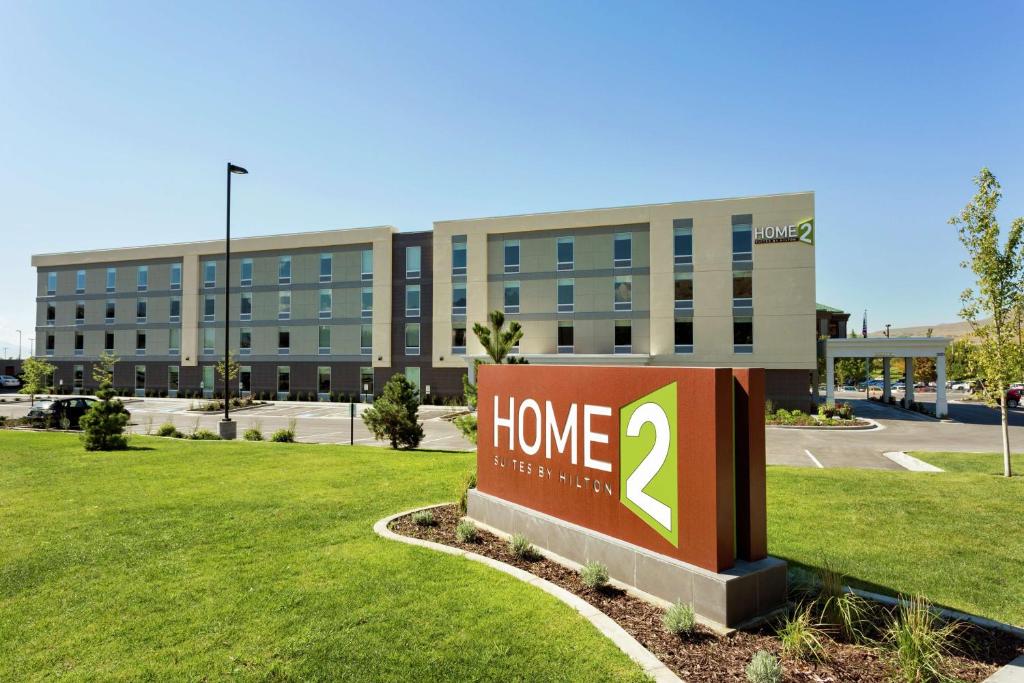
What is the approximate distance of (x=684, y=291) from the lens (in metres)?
38.5

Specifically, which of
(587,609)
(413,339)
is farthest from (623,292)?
(587,609)

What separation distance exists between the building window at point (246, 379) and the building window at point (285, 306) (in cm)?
554

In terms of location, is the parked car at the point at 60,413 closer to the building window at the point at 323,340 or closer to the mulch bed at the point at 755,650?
the building window at the point at 323,340

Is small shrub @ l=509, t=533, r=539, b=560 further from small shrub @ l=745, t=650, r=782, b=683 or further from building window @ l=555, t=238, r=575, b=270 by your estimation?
building window @ l=555, t=238, r=575, b=270

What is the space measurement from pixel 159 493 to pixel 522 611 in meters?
9.41

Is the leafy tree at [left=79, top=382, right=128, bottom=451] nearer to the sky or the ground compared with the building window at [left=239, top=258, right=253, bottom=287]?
nearer to the ground

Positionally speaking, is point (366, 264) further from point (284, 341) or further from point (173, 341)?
point (173, 341)

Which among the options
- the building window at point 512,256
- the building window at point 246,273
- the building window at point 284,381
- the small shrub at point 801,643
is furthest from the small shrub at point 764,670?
the building window at point 246,273

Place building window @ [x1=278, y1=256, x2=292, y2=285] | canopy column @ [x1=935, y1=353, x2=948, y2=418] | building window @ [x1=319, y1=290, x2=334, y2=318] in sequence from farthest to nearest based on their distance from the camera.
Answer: building window @ [x1=278, y1=256, x2=292, y2=285] → building window @ [x1=319, y1=290, x2=334, y2=318] → canopy column @ [x1=935, y1=353, x2=948, y2=418]

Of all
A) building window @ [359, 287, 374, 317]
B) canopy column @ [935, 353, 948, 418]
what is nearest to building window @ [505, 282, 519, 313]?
building window @ [359, 287, 374, 317]

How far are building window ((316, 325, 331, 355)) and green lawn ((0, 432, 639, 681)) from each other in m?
36.8

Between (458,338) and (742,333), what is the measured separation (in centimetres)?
2043

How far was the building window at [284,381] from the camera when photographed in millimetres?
48719

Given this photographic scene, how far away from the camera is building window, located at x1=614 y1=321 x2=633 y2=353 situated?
3978cm
